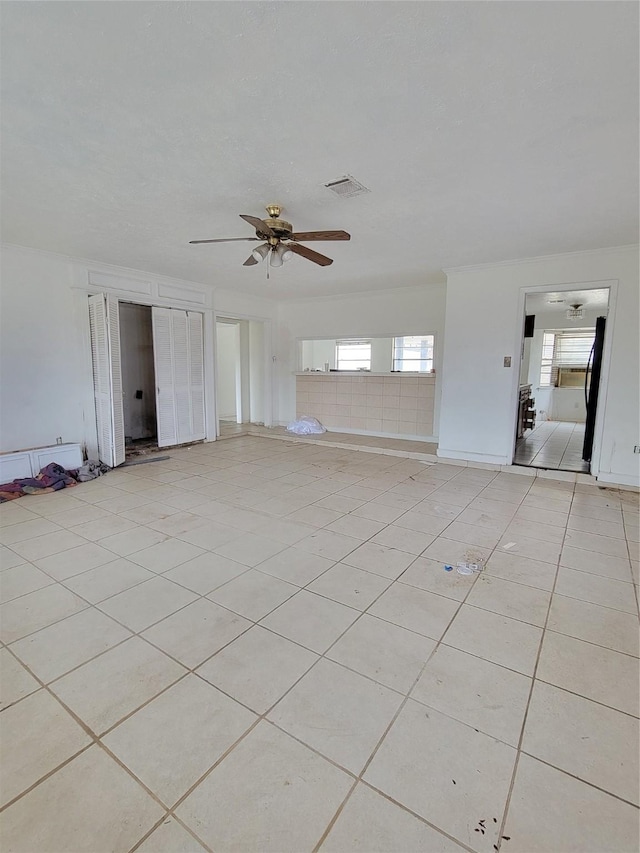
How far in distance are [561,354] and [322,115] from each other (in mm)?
9526

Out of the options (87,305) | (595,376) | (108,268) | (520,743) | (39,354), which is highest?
(108,268)

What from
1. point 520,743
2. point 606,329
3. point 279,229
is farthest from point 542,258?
point 520,743

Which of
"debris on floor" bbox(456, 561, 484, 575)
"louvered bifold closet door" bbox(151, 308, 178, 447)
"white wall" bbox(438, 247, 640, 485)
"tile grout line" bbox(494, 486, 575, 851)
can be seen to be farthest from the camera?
"louvered bifold closet door" bbox(151, 308, 178, 447)

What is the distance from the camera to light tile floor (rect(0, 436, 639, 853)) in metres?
Result: 1.18

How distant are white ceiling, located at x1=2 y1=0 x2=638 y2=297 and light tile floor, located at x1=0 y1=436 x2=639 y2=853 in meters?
2.62

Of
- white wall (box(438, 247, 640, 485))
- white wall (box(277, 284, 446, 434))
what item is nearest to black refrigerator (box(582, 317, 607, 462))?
white wall (box(438, 247, 640, 485))

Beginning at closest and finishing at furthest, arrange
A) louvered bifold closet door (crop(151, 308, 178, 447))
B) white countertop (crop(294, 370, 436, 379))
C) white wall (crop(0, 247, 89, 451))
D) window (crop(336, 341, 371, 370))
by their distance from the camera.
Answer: white wall (crop(0, 247, 89, 451)), louvered bifold closet door (crop(151, 308, 178, 447)), white countertop (crop(294, 370, 436, 379)), window (crop(336, 341, 371, 370))

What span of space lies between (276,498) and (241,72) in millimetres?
3233

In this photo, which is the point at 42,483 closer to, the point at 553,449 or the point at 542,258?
the point at 542,258

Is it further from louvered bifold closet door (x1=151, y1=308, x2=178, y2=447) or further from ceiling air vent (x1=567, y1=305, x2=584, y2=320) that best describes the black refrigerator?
louvered bifold closet door (x1=151, y1=308, x2=178, y2=447)

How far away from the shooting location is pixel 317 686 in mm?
1667

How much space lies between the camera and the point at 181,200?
3.15m

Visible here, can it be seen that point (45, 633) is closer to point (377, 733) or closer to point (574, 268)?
point (377, 733)

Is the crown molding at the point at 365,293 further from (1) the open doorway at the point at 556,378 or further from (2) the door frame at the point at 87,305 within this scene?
(2) the door frame at the point at 87,305
